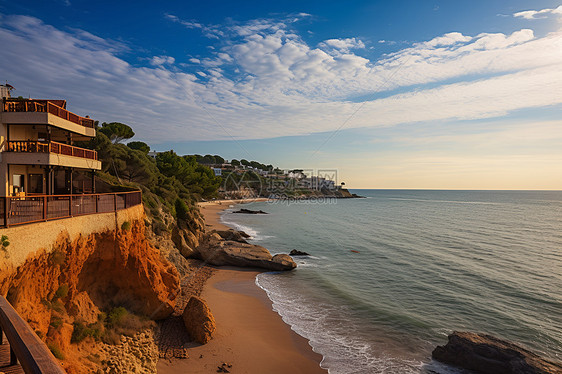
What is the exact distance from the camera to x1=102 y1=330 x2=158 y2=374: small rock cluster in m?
10.6

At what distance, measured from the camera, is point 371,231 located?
177 feet

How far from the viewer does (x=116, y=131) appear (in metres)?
43.6

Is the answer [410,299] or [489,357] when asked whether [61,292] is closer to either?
[489,357]

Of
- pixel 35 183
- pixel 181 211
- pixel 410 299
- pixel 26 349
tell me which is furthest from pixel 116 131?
pixel 26 349

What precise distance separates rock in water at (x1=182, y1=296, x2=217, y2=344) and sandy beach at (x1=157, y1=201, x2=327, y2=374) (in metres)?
0.37

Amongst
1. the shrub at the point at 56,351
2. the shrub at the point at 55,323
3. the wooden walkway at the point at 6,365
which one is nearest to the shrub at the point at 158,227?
the shrub at the point at 55,323

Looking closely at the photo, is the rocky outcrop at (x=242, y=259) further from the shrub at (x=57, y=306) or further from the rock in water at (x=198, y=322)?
the shrub at (x=57, y=306)

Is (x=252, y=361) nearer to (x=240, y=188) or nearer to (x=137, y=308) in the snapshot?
(x=137, y=308)

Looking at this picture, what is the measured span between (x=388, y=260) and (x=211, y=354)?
2412cm

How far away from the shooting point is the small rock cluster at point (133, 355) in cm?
1057

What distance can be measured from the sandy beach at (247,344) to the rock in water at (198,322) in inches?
14.7

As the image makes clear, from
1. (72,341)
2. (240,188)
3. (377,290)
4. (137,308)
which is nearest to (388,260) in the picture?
(377,290)

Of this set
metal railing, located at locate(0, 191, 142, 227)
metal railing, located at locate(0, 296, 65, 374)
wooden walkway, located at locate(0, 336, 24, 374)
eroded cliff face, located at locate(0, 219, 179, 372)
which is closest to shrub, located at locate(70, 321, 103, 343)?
eroded cliff face, located at locate(0, 219, 179, 372)

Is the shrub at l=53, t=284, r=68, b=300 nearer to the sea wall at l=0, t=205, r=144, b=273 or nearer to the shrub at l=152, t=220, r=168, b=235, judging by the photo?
the sea wall at l=0, t=205, r=144, b=273
